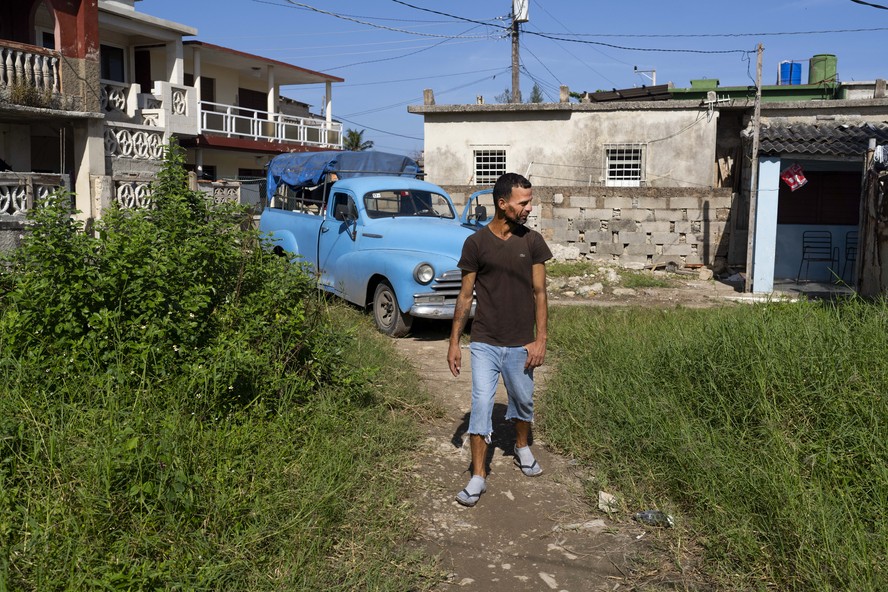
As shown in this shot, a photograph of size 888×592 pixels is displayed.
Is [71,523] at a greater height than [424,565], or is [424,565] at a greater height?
[71,523]

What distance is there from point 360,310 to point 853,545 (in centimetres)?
792

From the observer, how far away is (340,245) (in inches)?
426

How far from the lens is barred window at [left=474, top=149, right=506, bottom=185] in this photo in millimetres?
20570

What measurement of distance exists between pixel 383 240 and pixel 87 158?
30.6ft

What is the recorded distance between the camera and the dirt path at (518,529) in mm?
4090

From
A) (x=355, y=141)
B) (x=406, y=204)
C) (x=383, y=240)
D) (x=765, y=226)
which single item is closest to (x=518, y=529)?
(x=383, y=240)

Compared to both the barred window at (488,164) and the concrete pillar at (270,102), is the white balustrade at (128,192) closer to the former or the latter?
the barred window at (488,164)

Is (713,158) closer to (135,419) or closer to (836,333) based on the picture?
(836,333)

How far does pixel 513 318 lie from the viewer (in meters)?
5.00

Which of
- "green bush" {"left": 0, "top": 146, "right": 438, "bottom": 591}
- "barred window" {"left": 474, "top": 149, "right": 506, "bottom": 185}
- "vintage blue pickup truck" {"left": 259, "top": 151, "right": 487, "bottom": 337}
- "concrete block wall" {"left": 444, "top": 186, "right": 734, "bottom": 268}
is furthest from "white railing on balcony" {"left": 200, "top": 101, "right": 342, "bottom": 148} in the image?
"green bush" {"left": 0, "top": 146, "right": 438, "bottom": 591}

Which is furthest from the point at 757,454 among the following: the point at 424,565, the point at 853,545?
the point at 424,565

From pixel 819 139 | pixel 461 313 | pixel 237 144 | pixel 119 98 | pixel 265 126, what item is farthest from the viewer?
pixel 265 126

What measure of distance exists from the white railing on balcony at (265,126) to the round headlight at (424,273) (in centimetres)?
1754

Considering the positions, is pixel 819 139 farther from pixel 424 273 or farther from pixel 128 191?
pixel 128 191
